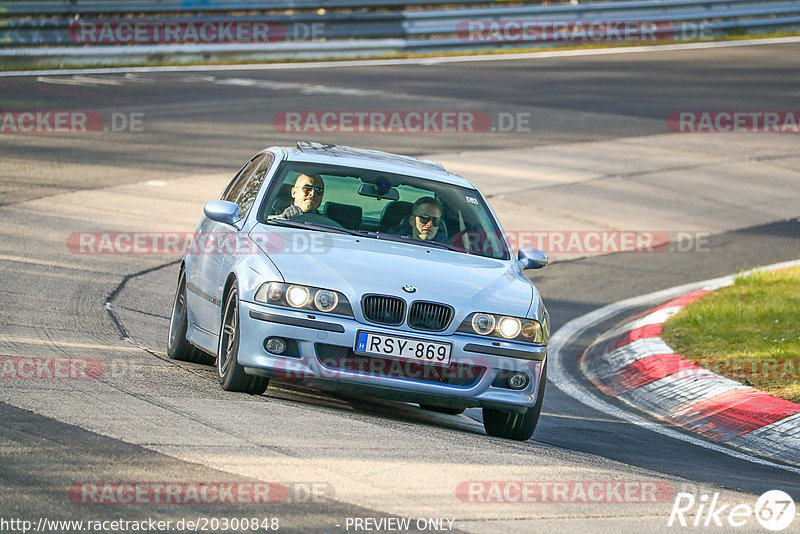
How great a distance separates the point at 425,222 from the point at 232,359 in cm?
174

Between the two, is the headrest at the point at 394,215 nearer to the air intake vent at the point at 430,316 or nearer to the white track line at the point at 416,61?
the air intake vent at the point at 430,316

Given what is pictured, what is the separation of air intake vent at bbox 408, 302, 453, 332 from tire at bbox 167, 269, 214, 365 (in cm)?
219

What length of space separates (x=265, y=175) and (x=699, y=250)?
8770 mm

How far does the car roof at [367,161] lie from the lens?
8.80 m

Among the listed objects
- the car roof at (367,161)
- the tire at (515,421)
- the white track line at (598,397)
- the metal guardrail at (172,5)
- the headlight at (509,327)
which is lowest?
the white track line at (598,397)

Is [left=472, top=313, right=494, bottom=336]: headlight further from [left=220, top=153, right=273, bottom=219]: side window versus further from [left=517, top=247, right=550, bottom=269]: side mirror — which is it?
[left=220, top=153, right=273, bottom=219]: side window

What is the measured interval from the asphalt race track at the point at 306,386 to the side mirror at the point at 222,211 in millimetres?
1021

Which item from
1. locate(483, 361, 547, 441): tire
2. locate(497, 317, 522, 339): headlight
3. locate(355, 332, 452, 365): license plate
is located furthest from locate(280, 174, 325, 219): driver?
locate(483, 361, 547, 441): tire

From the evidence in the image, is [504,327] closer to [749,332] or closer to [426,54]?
[749,332]

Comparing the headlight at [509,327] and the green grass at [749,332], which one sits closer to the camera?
the headlight at [509,327]

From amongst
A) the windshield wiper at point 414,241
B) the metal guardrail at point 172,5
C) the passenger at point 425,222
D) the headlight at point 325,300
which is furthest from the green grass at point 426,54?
the headlight at point 325,300

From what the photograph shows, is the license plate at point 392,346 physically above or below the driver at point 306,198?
below

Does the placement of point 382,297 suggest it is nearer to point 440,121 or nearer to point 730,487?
point 730,487

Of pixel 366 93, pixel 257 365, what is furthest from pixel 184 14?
pixel 257 365
